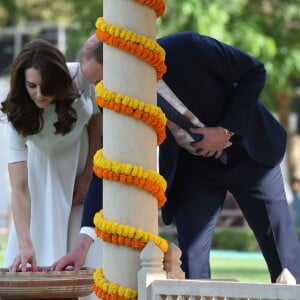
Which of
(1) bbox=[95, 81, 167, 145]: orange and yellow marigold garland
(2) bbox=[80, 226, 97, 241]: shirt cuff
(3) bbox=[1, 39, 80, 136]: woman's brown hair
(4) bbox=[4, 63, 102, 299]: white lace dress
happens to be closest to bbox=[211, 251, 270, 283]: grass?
(4) bbox=[4, 63, 102, 299]: white lace dress

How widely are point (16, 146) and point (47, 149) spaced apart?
0.30m

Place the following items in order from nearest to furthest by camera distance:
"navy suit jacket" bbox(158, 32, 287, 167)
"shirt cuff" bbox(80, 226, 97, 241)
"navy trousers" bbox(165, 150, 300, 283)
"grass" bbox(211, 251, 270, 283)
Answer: "navy suit jacket" bbox(158, 32, 287, 167), "navy trousers" bbox(165, 150, 300, 283), "shirt cuff" bbox(80, 226, 97, 241), "grass" bbox(211, 251, 270, 283)

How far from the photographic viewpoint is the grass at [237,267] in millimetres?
14566

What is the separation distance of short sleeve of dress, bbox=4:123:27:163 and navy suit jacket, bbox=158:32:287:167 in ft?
2.81

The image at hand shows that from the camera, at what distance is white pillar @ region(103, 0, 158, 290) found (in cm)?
470

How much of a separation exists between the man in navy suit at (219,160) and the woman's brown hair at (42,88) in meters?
0.46

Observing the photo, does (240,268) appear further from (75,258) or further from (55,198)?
(75,258)

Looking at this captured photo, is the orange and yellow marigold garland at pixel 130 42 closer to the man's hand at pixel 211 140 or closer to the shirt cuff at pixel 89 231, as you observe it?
the man's hand at pixel 211 140

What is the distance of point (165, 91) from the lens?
5457 mm

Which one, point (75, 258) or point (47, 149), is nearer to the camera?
point (75, 258)

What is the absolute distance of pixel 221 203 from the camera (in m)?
5.90

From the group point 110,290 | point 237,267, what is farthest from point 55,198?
point 237,267

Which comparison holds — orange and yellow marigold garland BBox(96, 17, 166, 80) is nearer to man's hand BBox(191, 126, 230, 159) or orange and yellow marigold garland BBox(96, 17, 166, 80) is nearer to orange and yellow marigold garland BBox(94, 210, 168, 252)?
orange and yellow marigold garland BBox(94, 210, 168, 252)

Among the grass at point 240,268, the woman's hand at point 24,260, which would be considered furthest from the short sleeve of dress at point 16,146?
the grass at point 240,268
